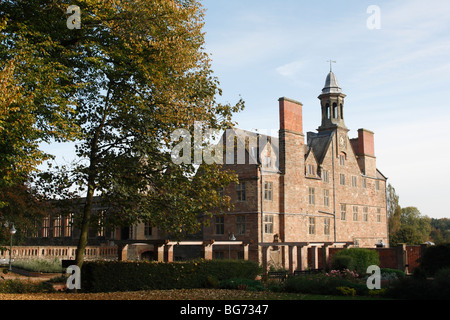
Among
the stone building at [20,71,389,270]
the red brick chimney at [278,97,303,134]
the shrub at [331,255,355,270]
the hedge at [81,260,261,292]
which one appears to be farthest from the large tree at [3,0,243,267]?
the red brick chimney at [278,97,303,134]

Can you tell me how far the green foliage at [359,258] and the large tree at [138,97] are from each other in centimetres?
1411

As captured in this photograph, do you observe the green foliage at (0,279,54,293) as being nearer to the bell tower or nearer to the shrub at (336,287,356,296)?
the shrub at (336,287,356,296)

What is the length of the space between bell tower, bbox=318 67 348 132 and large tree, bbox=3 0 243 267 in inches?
1086

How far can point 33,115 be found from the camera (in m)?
15.4

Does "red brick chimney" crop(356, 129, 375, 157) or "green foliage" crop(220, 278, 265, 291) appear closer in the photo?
"green foliage" crop(220, 278, 265, 291)

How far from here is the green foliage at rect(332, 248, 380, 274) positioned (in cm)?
3044

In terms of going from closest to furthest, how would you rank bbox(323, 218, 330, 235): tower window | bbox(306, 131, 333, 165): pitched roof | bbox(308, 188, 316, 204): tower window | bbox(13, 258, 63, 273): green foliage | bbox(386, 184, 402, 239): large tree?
1. bbox(13, 258, 63, 273): green foliage
2. bbox(308, 188, 316, 204): tower window
3. bbox(323, 218, 330, 235): tower window
4. bbox(306, 131, 333, 165): pitched roof
5. bbox(386, 184, 402, 239): large tree

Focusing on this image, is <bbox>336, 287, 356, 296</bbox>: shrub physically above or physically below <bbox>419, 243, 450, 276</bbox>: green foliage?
below

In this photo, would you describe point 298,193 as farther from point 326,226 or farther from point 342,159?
point 342,159

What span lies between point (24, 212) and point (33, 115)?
20683 millimetres

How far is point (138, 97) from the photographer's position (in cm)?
1825
